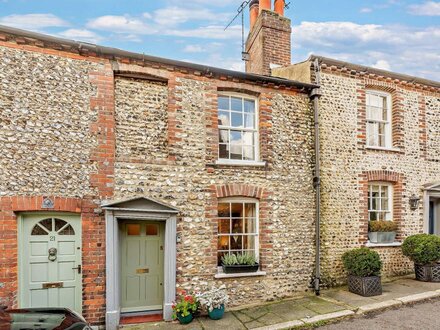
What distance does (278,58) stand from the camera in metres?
10.4

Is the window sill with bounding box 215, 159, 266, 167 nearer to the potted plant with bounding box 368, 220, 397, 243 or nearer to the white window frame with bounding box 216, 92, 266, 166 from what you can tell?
the white window frame with bounding box 216, 92, 266, 166

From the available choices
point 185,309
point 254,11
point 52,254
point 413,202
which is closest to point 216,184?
point 185,309

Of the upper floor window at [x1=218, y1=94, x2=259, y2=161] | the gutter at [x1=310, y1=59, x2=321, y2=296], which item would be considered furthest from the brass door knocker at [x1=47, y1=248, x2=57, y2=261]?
the gutter at [x1=310, y1=59, x2=321, y2=296]

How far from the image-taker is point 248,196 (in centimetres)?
775

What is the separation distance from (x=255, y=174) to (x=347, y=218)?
10.4ft

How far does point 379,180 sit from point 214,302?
6279mm

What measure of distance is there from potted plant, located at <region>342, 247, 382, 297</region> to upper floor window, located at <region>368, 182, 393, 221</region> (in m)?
1.82

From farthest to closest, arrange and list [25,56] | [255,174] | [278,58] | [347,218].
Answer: [278,58], [347,218], [255,174], [25,56]

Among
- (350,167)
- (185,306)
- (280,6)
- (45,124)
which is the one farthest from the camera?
(280,6)

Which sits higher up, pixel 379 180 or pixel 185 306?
pixel 379 180

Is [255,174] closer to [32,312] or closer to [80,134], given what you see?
[80,134]

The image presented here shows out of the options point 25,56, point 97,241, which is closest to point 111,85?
point 25,56

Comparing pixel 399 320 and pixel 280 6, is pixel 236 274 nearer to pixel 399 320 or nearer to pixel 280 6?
pixel 399 320

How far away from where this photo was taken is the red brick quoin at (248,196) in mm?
7374
